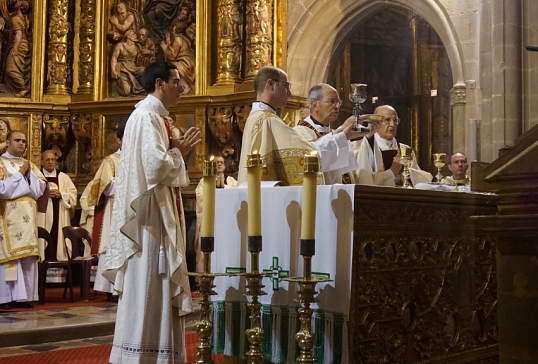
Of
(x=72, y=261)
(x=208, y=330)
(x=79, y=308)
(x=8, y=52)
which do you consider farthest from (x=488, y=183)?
(x=8, y=52)

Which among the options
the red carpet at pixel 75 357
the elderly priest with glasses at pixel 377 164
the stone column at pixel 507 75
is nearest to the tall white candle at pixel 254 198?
the elderly priest with glasses at pixel 377 164

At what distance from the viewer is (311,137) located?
16.2 ft

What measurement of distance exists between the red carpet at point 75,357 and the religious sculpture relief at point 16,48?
5.84 metres

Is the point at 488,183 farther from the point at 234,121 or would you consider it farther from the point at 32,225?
the point at 234,121

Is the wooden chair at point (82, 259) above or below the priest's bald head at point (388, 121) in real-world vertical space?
below

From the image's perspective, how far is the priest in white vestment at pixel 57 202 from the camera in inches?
392

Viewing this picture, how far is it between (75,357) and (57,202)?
4776mm

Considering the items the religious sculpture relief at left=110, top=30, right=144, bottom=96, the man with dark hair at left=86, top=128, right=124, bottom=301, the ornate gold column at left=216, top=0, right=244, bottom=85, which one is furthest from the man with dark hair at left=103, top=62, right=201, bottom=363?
the religious sculpture relief at left=110, top=30, right=144, bottom=96

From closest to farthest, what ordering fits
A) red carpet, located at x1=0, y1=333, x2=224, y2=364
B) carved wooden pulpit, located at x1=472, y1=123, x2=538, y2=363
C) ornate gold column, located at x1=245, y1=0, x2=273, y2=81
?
carved wooden pulpit, located at x1=472, y1=123, x2=538, y2=363, red carpet, located at x1=0, y1=333, x2=224, y2=364, ornate gold column, located at x1=245, y1=0, x2=273, y2=81

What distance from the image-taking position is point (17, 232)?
7.97m

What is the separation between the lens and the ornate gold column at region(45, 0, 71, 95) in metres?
10.9

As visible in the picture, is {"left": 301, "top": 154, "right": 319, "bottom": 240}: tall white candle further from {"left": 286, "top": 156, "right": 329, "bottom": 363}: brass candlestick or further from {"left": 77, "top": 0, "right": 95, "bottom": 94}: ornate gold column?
{"left": 77, "top": 0, "right": 95, "bottom": 94}: ornate gold column

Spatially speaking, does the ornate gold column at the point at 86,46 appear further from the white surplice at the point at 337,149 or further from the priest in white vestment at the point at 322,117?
the white surplice at the point at 337,149

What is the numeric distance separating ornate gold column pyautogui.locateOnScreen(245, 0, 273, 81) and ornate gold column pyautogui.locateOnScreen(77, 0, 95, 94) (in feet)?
7.36
